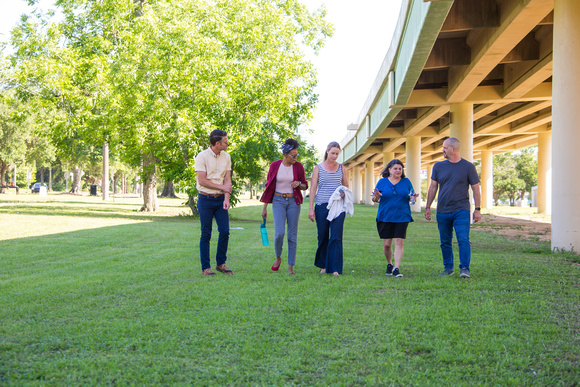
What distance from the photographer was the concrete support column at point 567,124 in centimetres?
1109

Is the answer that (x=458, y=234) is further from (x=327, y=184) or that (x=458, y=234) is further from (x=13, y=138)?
(x=13, y=138)

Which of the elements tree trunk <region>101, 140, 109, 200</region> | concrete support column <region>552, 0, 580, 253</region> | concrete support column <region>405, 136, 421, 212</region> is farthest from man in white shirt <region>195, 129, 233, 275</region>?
tree trunk <region>101, 140, 109, 200</region>

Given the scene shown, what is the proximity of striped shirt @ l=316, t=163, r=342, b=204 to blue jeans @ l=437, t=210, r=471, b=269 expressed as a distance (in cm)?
167

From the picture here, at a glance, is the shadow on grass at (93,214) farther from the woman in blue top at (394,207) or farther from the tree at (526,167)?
the tree at (526,167)

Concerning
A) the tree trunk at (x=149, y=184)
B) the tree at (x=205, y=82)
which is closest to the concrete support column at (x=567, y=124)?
the tree at (x=205, y=82)

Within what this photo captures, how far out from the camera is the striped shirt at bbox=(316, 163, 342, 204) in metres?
8.34

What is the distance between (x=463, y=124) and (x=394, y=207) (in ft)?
56.8

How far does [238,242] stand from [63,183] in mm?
97873

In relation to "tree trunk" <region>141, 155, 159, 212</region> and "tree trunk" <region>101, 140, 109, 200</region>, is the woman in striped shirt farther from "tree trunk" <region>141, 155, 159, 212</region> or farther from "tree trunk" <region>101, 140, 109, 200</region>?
"tree trunk" <region>101, 140, 109, 200</region>

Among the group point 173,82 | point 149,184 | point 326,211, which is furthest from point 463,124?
point 326,211

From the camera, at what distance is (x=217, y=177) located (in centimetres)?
812

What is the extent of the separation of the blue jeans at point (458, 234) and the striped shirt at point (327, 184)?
1667 mm

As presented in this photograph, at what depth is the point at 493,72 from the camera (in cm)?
2183

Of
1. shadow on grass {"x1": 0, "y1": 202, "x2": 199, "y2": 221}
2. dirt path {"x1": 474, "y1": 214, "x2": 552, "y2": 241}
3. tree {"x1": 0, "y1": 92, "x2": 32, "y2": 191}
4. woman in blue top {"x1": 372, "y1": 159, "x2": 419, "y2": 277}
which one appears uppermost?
tree {"x1": 0, "y1": 92, "x2": 32, "y2": 191}
